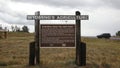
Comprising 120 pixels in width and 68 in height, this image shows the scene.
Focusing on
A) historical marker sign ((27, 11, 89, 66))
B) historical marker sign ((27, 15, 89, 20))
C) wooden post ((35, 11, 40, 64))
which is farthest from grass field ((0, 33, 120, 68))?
historical marker sign ((27, 15, 89, 20))

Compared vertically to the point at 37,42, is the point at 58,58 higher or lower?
lower

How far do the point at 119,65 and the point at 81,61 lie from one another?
8.58ft

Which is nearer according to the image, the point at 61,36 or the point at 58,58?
the point at 61,36

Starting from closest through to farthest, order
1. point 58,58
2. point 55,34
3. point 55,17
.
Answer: point 55,17 → point 55,34 → point 58,58

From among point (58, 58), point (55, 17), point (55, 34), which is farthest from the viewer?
point (58, 58)

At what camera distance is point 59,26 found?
1716cm

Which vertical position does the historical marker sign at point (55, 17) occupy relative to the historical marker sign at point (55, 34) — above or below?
above

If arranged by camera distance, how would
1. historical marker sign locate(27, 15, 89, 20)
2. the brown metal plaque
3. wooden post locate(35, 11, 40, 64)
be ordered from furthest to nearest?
the brown metal plaque
wooden post locate(35, 11, 40, 64)
historical marker sign locate(27, 15, 89, 20)

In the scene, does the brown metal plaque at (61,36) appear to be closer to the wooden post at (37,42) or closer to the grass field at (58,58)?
the wooden post at (37,42)

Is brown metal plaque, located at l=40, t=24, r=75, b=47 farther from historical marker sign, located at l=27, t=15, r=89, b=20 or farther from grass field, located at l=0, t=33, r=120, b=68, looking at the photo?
grass field, located at l=0, t=33, r=120, b=68

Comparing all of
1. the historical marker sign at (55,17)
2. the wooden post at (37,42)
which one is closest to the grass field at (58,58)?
the wooden post at (37,42)

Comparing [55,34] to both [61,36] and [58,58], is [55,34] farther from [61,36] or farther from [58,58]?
[58,58]

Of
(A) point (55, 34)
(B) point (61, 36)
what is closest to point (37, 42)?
(A) point (55, 34)

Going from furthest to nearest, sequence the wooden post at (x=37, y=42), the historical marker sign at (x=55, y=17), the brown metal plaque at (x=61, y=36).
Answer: the brown metal plaque at (x=61, y=36), the wooden post at (x=37, y=42), the historical marker sign at (x=55, y=17)
